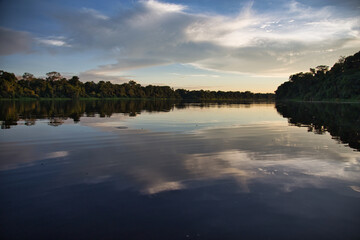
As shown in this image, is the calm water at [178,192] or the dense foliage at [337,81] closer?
the calm water at [178,192]

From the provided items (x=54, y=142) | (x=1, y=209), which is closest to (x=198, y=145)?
(x=54, y=142)

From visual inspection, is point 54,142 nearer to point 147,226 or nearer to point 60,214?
point 60,214

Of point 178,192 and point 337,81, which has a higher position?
point 337,81

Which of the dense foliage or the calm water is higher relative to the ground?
the dense foliage

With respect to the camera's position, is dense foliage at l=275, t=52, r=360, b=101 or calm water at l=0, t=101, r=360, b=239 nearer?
calm water at l=0, t=101, r=360, b=239

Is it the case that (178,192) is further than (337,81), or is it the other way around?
(337,81)

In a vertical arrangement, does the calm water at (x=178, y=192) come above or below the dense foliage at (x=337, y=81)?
below

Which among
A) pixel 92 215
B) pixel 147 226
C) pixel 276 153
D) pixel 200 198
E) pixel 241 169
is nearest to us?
pixel 147 226

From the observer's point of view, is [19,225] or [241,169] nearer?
[19,225]

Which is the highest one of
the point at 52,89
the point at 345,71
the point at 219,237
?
the point at 345,71

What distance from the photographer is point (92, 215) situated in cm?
641

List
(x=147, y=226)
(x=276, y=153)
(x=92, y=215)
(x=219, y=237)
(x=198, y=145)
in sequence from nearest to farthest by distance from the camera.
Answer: (x=219, y=237) → (x=147, y=226) → (x=92, y=215) → (x=276, y=153) → (x=198, y=145)

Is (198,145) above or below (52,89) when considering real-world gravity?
below

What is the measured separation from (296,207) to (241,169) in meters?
3.54
